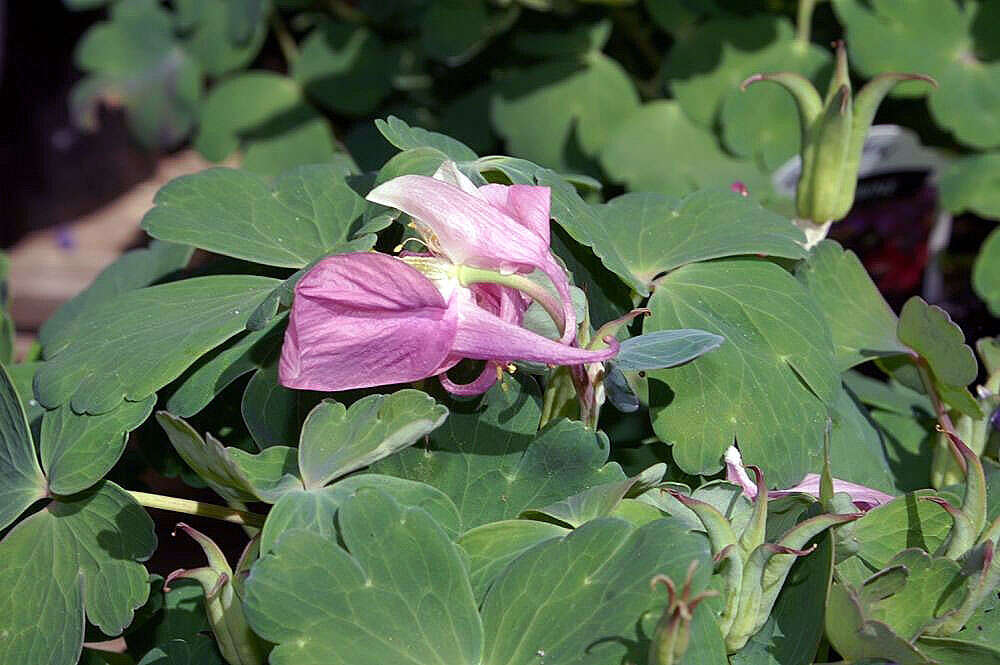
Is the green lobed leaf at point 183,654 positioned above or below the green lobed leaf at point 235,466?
below

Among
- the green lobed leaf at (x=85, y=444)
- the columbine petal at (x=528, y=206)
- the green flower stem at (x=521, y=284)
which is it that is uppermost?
the columbine petal at (x=528, y=206)

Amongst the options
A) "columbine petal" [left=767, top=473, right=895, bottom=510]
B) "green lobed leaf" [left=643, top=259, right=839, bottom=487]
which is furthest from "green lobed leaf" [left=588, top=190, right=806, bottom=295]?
"columbine petal" [left=767, top=473, right=895, bottom=510]

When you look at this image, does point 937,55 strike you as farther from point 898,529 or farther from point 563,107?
point 898,529

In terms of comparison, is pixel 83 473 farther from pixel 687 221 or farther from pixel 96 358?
pixel 687 221

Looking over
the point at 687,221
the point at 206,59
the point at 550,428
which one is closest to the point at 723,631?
the point at 550,428

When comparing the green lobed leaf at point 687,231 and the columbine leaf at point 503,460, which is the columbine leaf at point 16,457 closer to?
the columbine leaf at point 503,460

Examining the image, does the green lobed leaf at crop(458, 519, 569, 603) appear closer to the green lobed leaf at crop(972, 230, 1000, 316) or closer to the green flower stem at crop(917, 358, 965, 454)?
the green flower stem at crop(917, 358, 965, 454)

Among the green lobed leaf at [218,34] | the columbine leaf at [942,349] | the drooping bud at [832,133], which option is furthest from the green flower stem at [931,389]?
the green lobed leaf at [218,34]
